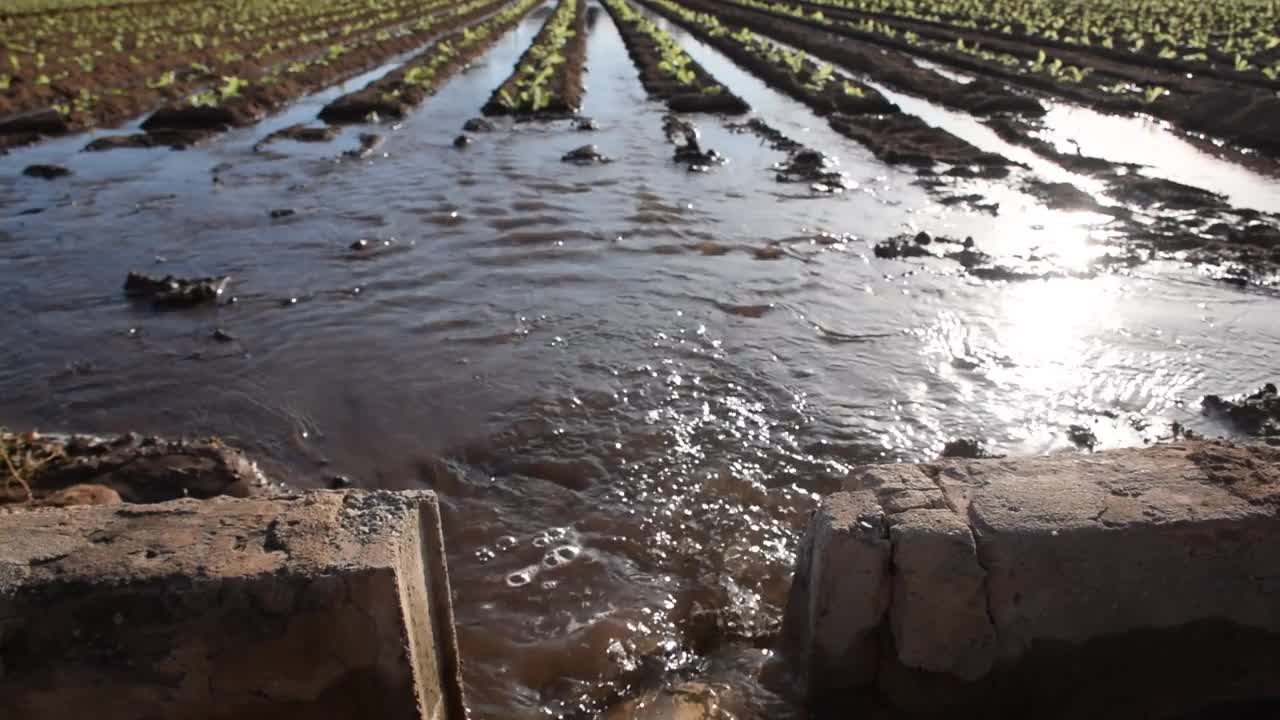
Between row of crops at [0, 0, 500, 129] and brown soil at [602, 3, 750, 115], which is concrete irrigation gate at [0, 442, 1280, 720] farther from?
row of crops at [0, 0, 500, 129]

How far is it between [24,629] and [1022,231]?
7.58 metres

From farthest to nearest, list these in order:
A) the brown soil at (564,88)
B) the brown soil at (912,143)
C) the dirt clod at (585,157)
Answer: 1. the brown soil at (564,88)
2. the dirt clod at (585,157)
3. the brown soil at (912,143)

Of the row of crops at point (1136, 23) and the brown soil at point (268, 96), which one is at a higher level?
the row of crops at point (1136, 23)

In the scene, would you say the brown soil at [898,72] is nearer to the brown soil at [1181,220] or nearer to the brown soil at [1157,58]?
the brown soil at [1181,220]

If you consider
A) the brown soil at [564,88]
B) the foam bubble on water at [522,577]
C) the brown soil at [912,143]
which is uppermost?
the brown soil at [564,88]

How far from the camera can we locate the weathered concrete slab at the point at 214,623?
7.02ft

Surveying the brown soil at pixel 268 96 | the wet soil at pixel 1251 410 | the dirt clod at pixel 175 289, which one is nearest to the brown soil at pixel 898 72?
the wet soil at pixel 1251 410

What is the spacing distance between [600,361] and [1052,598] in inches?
132

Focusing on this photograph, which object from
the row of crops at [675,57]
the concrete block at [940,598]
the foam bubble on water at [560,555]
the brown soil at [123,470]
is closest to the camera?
the concrete block at [940,598]

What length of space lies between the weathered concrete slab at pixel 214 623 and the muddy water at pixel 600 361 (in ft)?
2.93

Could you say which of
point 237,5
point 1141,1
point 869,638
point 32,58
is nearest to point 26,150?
point 32,58

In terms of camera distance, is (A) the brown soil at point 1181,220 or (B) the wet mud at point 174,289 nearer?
(B) the wet mud at point 174,289

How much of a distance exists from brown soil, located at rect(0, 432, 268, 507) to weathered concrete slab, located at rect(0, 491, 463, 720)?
1771mm

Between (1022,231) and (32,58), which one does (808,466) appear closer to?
(1022,231)
